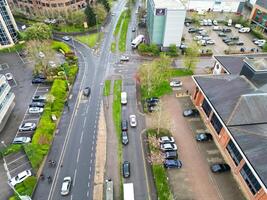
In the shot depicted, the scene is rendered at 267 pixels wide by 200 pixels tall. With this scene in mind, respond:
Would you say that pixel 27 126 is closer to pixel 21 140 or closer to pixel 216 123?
pixel 21 140

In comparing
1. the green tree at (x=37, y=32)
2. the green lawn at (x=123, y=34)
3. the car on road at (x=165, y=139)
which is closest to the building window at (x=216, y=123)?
the car on road at (x=165, y=139)

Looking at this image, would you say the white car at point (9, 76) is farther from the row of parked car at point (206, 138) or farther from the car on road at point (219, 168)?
the car on road at point (219, 168)

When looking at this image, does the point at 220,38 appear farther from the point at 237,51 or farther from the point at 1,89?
the point at 1,89

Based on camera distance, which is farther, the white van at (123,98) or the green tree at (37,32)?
the green tree at (37,32)

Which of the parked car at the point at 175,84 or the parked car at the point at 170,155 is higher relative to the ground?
the parked car at the point at 175,84

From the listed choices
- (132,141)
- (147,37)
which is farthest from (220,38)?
(132,141)

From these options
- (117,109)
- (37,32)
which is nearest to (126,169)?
(117,109)

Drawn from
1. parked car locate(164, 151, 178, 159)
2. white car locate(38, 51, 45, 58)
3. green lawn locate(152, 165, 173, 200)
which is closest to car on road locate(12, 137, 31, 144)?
white car locate(38, 51, 45, 58)
